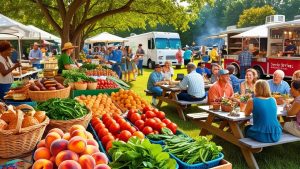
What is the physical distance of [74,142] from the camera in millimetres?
2230

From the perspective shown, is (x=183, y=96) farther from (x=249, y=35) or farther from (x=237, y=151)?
(x=249, y=35)

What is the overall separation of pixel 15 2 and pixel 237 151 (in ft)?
57.5

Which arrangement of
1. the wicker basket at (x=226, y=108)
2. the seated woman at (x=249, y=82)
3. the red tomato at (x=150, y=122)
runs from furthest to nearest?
the seated woman at (x=249, y=82), the wicker basket at (x=226, y=108), the red tomato at (x=150, y=122)

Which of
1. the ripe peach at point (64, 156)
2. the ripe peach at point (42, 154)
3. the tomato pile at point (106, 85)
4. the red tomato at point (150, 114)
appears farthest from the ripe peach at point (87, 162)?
the tomato pile at point (106, 85)

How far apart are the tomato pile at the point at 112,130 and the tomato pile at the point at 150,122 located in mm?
202

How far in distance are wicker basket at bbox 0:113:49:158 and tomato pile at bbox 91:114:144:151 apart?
27.9 inches

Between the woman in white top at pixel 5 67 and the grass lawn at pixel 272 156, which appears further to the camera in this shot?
the woman in white top at pixel 5 67

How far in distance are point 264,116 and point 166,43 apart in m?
20.6

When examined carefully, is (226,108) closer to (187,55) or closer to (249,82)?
(249,82)

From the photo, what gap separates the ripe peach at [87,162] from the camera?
2061 millimetres

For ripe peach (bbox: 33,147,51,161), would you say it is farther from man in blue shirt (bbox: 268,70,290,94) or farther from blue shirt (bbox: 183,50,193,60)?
blue shirt (bbox: 183,50,193,60)

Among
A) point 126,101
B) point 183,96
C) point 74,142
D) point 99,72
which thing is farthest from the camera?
point 99,72

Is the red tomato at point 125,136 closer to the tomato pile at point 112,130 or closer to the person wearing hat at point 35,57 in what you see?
the tomato pile at point 112,130

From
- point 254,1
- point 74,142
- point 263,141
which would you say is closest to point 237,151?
point 263,141
